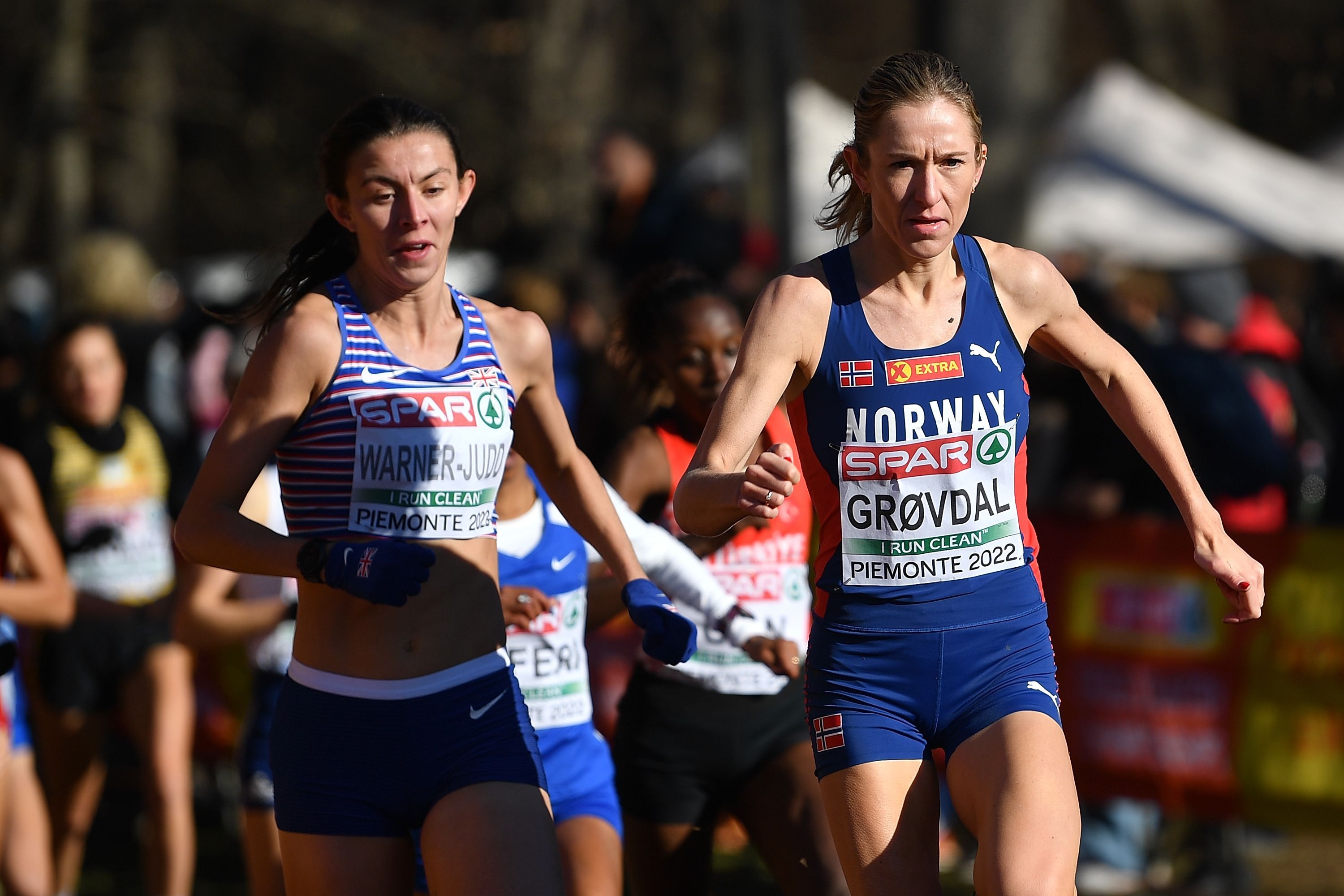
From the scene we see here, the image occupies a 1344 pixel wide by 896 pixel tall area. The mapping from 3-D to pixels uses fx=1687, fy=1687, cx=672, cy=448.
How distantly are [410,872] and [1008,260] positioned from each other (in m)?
1.83

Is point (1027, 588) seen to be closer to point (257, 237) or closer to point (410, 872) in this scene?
point (410, 872)

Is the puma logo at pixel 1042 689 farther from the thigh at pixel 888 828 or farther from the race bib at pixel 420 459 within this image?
the race bib at pixel 420 459

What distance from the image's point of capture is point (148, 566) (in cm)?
677

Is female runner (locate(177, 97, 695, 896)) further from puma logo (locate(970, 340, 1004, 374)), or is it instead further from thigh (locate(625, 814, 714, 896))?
thigh (locate(625, 814, 714, 896))

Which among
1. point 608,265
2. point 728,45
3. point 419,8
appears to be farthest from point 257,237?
point 608,265

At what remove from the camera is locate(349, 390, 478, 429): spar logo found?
11.6ft

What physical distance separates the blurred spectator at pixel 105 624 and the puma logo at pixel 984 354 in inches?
160

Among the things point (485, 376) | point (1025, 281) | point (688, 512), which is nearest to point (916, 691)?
point (688, 512)

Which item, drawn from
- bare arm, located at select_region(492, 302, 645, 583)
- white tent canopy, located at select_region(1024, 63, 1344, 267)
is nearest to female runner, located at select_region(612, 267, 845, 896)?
bare arm, located at select_region(492, 302, 645, 583)

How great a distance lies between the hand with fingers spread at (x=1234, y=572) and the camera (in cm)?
350

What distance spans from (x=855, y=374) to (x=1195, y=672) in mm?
4006

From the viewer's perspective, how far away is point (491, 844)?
134 inches

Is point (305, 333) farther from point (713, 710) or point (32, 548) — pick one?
point (32, 548)

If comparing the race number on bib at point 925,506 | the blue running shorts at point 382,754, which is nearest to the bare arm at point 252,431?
the blue running shorts at point 382,754
